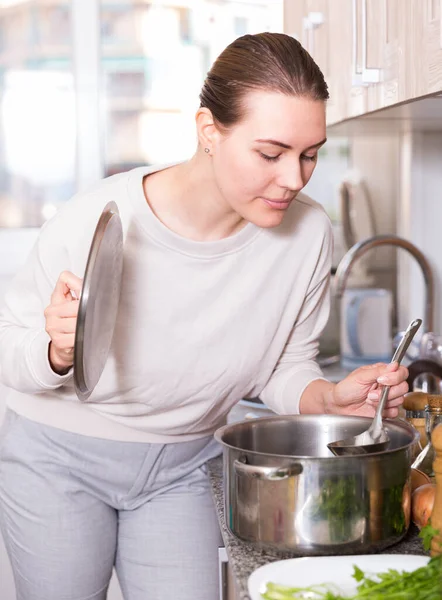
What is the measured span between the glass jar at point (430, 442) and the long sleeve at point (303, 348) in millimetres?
252

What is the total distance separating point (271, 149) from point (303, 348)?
433 millimetres

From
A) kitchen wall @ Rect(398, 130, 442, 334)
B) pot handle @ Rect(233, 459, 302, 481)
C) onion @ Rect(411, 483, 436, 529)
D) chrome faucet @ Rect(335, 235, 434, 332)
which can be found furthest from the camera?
kitchen wall @ Rect(398, 130, 442, 334)

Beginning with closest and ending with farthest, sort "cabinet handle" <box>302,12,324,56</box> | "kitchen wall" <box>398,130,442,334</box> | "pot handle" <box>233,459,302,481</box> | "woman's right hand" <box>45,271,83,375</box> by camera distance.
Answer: "pot handle" <box>233,459,302,481</box> → "woman's right hand" <box>45,271,83,375</box> → "cabinet handle" <box>302,12,324,56</box> → "kitchen wall" <box>398,130,442,334</box>

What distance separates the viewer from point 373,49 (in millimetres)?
1528

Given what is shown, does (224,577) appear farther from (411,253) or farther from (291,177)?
(411,253)

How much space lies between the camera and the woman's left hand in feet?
4.04

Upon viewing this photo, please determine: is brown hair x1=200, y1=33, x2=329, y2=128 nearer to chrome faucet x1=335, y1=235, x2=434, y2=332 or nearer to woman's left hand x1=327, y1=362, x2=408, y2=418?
woman's left hand x1=327, y1=362, x2=408, y2=418

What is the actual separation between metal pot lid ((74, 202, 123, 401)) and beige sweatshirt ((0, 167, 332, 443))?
10cm

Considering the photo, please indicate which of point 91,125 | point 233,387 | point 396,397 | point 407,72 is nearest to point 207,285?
point 233,387

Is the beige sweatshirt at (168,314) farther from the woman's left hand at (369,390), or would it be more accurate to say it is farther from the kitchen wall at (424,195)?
the kitchen wall at (424,195)

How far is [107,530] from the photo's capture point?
1474 mm

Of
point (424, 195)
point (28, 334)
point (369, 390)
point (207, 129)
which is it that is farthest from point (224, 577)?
point (424, 195)

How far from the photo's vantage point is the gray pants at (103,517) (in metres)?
1.44

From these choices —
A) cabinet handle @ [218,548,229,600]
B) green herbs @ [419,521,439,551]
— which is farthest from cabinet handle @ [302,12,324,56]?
green herbs @ [419,521,439,551]
